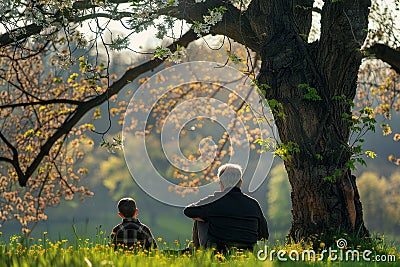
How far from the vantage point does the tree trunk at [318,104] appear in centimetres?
859

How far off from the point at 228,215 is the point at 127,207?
49.0 inches

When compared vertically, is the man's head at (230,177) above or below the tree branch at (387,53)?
Answer: below

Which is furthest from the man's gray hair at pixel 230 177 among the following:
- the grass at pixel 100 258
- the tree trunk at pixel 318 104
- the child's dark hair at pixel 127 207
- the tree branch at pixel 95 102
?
the tree branch at pixel 95 102

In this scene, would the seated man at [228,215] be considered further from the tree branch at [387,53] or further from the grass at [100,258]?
the tree branch at [387,53]

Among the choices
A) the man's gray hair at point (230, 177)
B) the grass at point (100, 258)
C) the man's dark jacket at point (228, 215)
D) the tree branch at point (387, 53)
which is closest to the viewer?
the grass at point (100, 258)

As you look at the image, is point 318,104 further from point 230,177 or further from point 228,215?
point 228,215

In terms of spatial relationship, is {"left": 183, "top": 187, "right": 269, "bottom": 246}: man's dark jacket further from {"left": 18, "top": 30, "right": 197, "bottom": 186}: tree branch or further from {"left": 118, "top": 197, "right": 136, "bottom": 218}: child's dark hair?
{"left": 18, "top": 30, "right": 197, "bottom": 186}: tree branch

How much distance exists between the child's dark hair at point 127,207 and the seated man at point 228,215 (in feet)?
2.67

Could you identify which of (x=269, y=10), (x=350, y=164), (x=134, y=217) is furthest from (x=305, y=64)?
(x=134, y=217)

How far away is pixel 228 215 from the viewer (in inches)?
257

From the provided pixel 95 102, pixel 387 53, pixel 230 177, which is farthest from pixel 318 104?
pixel 95 102

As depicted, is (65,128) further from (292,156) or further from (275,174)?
(275,174)

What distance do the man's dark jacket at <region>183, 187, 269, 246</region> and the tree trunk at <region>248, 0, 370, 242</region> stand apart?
2050 mm

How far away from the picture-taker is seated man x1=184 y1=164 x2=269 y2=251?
258 inches
